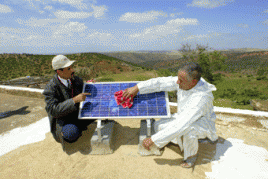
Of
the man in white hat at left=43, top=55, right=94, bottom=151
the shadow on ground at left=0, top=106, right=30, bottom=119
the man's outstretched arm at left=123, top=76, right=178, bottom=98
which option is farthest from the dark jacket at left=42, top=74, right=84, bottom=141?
the shadow on ground at left=0, top=106, right=30, bottom=119

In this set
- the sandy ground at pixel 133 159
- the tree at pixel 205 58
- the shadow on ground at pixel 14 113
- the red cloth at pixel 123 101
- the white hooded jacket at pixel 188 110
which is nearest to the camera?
the white hooded jacket at pixel 188 110

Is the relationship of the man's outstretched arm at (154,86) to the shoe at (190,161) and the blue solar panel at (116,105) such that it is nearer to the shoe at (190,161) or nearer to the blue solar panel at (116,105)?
the blue solar panel at (116,105)

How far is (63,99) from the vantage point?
400 centimetres

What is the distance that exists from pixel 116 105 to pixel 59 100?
1.35m

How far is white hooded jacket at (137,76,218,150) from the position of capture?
306 cm

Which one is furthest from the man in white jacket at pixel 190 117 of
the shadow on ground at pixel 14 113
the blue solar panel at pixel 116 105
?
the shadow on ground at pixel 14 113

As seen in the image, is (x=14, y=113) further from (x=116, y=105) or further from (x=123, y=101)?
(x=123, y=101)

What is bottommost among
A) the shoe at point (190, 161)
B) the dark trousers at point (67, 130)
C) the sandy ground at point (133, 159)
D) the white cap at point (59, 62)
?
the sandy ground at point (133, 159)

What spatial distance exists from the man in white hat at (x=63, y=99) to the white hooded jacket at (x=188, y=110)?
159 cm

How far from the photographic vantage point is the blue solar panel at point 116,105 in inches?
143

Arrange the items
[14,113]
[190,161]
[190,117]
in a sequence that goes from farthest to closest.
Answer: [14,113] < [190,161] < [190,117]

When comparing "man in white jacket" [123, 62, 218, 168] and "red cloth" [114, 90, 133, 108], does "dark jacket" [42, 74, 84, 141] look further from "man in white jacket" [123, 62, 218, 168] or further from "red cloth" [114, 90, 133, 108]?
"man in white jacket" [123, 62, 218, 168]

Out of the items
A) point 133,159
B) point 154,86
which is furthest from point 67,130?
point 154,86

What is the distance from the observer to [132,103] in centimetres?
383
